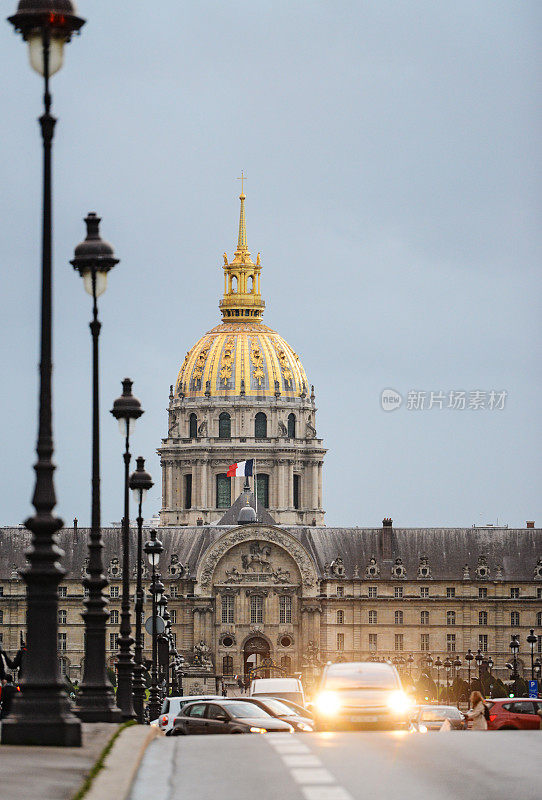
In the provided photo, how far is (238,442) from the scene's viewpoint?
191125mm

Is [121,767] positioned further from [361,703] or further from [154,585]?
[154,585]

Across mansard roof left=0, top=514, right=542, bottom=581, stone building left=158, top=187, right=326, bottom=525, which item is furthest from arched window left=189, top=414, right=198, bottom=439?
mansard roof left=0, top=514, right=542, bottom=581

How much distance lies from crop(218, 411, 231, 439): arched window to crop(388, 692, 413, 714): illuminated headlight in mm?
161954

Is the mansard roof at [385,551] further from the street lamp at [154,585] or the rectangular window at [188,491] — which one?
the street lamp at [154,585]

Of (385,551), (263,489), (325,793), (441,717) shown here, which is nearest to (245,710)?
(441,717)

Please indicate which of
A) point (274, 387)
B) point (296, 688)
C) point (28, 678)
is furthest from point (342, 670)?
point (274, 387)

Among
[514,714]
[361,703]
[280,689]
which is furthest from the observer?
[280,689]

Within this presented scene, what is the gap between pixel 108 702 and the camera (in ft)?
96.8

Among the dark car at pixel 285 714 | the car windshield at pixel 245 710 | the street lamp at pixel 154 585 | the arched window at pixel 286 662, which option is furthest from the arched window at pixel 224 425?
the car windshield at pixel 245 710

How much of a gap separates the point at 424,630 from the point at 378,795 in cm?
13654

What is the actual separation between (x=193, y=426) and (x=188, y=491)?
25.6 ft

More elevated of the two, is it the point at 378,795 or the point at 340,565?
the point at 340,565

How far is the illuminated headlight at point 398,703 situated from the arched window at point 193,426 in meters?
162

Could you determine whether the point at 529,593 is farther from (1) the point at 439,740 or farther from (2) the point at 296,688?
(1) the point at 439,740
